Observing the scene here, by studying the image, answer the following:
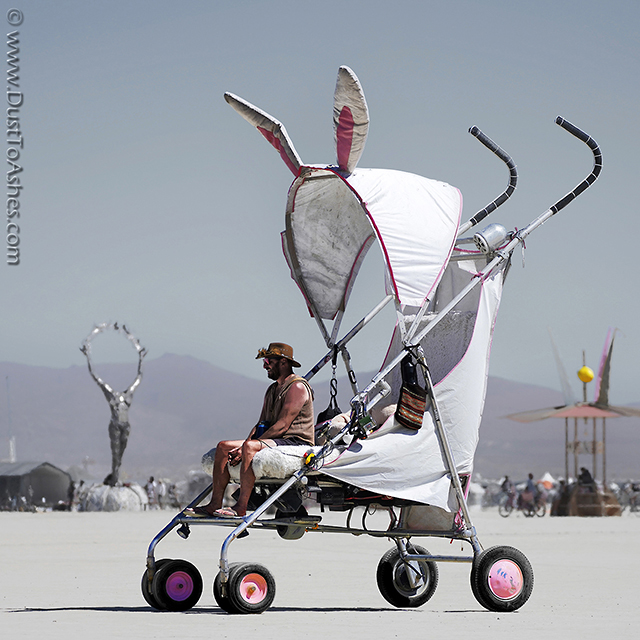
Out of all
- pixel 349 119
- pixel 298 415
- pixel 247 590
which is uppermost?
pixel 349 119

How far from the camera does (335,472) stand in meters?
9.64

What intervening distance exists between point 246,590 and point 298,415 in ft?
4.76

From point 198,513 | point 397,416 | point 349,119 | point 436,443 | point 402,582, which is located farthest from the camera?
point 402,582

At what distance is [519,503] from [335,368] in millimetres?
29427

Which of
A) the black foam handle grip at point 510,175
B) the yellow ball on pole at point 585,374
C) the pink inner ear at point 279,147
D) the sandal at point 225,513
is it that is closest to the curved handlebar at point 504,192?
the black foam handle grip at point 510,175

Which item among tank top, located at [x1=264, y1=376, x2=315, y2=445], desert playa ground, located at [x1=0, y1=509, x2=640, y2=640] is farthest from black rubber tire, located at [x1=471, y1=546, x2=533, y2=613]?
tank top, located at [x1=264, y1=376, x2=315, y2=445]

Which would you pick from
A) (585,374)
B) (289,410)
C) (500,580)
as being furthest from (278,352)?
(585,374)

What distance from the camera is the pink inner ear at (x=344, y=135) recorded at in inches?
386

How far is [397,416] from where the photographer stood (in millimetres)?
10102

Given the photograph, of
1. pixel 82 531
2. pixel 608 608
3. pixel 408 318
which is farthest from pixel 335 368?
pixel 82 531

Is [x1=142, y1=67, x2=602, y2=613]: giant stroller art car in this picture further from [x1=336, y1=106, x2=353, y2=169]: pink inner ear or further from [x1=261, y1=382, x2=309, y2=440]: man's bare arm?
[x1=261, y1=382, x2=309, y2=440]: man's bare arm

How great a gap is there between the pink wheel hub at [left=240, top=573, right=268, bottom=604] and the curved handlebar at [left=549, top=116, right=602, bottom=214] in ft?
14.2

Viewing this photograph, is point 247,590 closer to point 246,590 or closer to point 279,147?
point 246,590

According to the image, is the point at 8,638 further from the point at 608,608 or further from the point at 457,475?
the point at 608,608
